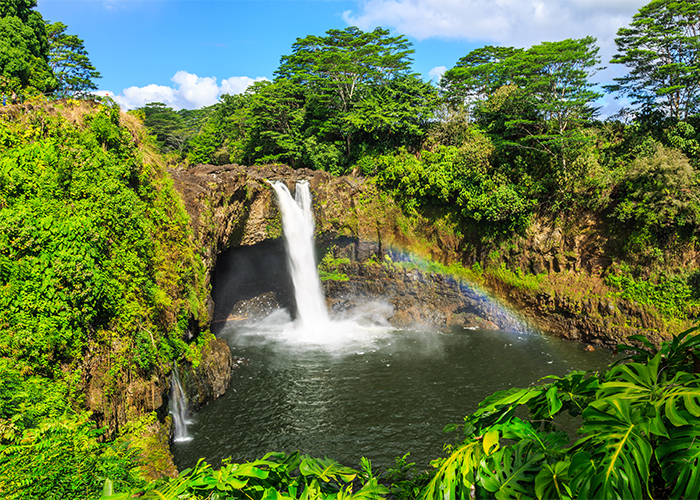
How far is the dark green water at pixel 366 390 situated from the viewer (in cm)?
988

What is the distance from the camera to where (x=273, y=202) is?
19.3 metres

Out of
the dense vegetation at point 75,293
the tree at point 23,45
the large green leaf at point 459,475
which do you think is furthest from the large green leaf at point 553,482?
the tree at point 23,45

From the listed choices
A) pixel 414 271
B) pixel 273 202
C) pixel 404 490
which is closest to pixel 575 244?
pixel 414 271

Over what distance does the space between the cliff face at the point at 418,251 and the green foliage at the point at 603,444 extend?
45.8ft

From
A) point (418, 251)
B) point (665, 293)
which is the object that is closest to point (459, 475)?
point (665, 293)

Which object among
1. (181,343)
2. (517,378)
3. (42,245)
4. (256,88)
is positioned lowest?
(517,378)

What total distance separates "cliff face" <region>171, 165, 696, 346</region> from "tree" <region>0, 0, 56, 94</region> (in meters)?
8.92

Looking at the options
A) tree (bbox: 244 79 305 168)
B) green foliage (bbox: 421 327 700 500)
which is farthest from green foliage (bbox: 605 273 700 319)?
tree (bbox: 244 79 305 168)

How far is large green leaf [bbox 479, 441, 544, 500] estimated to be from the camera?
Answer: 1404 millimetres

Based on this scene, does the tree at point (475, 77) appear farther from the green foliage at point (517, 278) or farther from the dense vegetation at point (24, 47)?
the dense vegetation at point (24, 47)

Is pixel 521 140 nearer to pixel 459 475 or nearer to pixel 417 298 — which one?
pixel 417 298

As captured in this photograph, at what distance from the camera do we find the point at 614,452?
123 cm

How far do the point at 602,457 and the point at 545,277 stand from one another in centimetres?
1867

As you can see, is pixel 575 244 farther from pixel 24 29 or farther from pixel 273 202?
pixel 24 29
